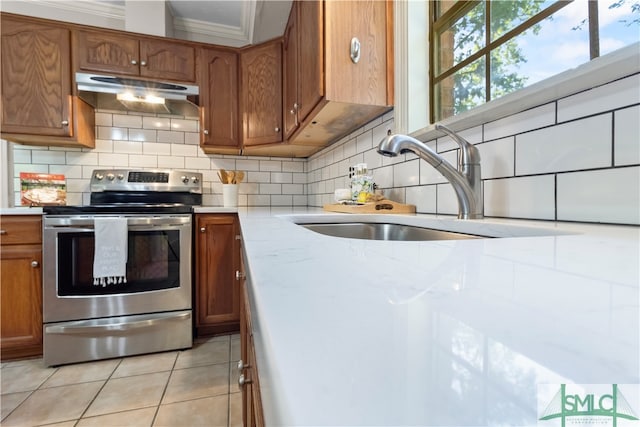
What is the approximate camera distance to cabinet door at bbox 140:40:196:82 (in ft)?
7.04

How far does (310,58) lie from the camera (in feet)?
5.01

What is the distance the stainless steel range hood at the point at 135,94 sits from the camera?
6.66 ft

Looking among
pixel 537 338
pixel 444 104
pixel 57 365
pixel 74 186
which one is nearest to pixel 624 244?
pixel 537 338

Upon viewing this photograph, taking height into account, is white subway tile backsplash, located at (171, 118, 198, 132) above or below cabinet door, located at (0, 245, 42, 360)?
above

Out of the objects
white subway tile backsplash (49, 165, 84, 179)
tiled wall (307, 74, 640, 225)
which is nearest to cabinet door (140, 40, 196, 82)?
white subway tile backsplash (49, 165, 84, 179)

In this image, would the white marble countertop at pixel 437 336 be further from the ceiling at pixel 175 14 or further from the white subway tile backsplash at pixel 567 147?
the ceiling at pixel 175 14

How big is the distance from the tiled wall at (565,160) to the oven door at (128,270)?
4.96ft

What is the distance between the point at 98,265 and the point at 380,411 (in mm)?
2012

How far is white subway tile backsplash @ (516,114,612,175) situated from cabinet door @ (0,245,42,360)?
2369 millimetres

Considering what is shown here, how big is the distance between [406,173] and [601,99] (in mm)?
771

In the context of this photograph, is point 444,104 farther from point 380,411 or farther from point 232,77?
point 232,77

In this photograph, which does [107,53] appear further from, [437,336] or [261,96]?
[437,336]

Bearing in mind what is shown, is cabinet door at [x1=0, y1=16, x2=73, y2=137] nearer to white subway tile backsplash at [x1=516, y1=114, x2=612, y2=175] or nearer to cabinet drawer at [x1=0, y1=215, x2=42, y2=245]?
cabinet drawer at [x1=0, y1=215, x2=42, y2=245]

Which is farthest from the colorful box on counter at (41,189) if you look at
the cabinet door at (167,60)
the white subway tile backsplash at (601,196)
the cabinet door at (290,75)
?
the white subway tile backsplash at (601,196)
